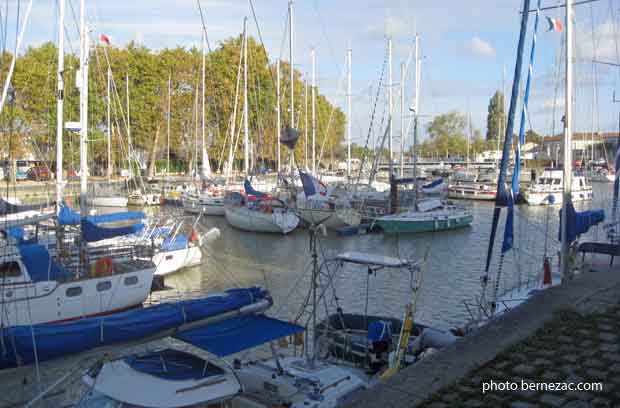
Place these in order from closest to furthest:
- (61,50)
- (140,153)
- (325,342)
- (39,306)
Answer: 1. (325,342)
2. (39,306)
3. (61,50)
4. (140,153)

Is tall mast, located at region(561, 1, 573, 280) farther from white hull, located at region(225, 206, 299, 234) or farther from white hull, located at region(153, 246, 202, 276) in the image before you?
white hull, located at region(225, 206, 299, 234)

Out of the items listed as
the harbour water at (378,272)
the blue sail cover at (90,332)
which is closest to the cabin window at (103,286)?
the harbour water at (378,272)

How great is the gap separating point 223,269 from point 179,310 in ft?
44.6

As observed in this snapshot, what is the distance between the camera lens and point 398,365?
9477 mm

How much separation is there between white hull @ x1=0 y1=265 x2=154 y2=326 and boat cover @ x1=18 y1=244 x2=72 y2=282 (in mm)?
156

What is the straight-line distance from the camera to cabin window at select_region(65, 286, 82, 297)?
49.9ft

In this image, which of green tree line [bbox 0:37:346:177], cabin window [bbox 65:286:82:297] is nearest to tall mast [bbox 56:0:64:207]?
cabin window [bbox 65:286:82:297]

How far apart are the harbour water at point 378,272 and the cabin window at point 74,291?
4535 mm

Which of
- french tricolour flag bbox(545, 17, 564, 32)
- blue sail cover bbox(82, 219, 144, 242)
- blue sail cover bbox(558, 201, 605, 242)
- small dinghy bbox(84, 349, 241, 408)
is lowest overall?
small dinghy bbox(84, 349, 241, 408)

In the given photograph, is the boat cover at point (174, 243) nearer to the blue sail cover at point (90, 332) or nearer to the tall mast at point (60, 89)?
the tall mast at point (60, 89)

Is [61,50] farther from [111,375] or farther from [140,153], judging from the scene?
[140,153]

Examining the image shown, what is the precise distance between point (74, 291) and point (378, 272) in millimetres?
10547

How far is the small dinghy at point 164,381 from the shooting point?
7.10 metres

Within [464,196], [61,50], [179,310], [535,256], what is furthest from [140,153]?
[179,310]
